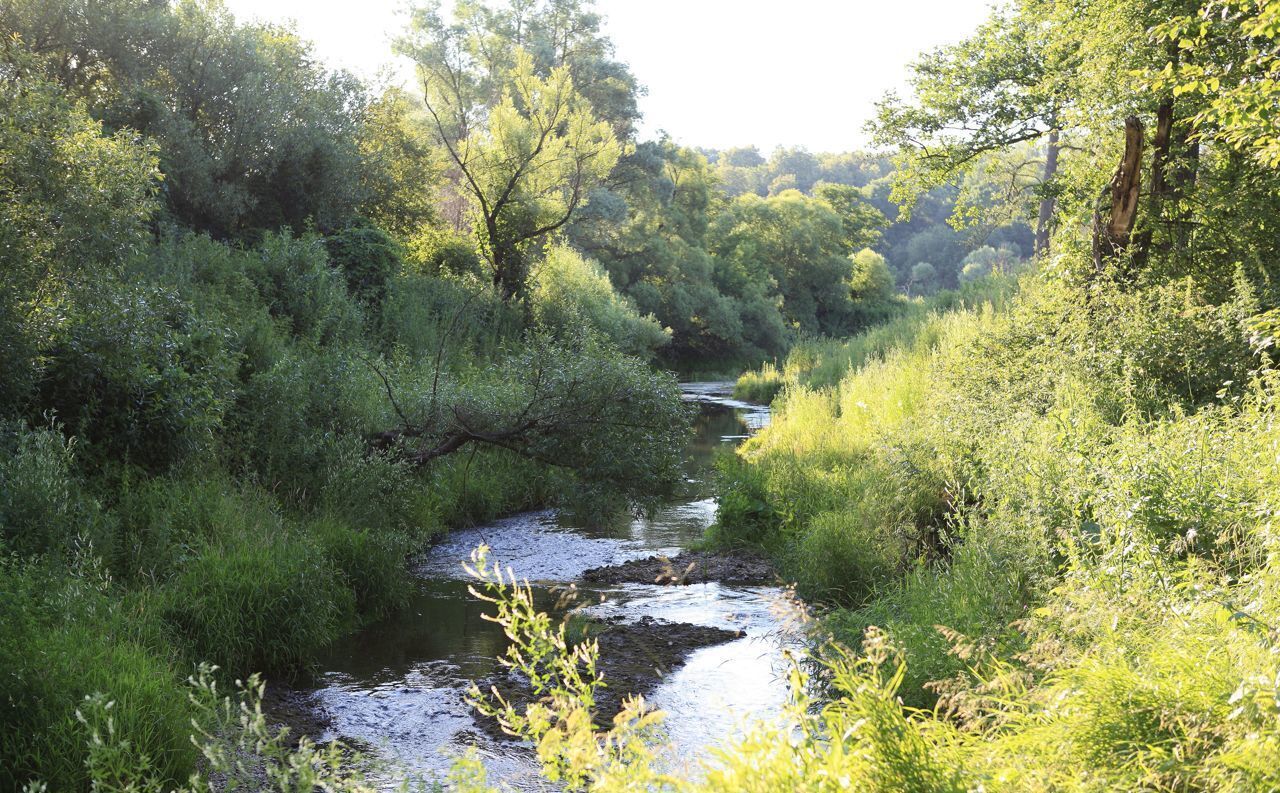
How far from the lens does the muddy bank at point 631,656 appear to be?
8305 millimetres

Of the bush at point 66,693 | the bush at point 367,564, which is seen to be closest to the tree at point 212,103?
the bush at point 367,564

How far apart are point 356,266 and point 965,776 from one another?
2085 cm

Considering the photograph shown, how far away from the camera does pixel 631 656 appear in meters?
9.41

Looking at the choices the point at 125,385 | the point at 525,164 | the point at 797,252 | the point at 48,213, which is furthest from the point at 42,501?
the point at 797,252

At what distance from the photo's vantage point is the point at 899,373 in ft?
57.6

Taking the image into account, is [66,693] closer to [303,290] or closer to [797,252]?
[303,290]

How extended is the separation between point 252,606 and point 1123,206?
12.3 metres

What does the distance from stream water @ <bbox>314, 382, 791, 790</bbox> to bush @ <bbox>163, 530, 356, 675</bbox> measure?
0.43 m

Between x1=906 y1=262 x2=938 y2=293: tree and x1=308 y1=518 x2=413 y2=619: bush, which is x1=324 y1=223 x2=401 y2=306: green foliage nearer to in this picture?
x1=308 y1=518 x2=413 y2=619: bush

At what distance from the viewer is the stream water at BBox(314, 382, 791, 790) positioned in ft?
24.1

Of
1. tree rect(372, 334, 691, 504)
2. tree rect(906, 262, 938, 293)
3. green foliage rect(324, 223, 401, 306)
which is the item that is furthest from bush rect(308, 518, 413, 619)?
tree rect(906, 262, 938, 293)

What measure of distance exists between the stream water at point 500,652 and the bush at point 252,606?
1.40 feet

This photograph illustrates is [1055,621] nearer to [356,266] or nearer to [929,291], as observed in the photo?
[356,266]

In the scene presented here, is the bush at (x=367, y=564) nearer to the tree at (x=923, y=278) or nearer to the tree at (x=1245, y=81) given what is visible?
the tree at (x=1245, y=81)
